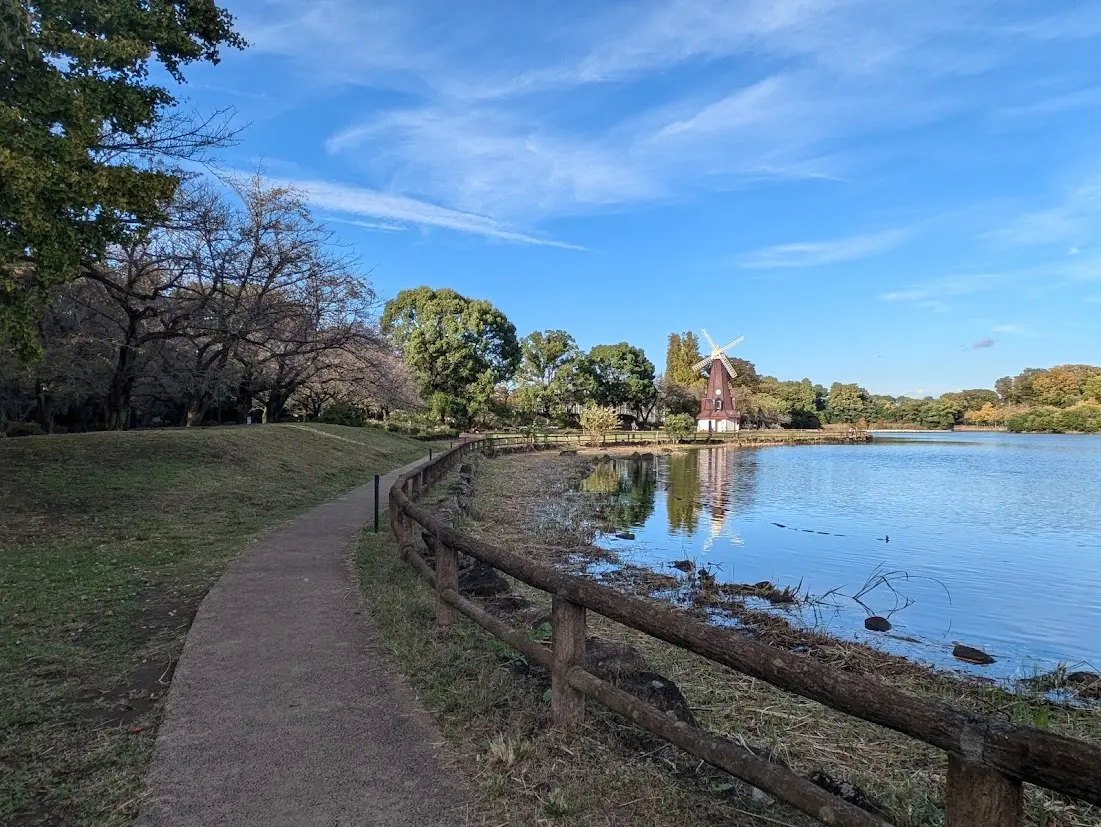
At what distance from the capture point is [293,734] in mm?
3842

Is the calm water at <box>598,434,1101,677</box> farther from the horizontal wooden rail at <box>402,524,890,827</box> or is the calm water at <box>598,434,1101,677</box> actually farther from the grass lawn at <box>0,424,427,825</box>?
the grass lawn at <box>0,424,427,825</box>

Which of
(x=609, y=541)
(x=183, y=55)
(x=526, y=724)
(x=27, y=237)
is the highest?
(x=183, y=55)

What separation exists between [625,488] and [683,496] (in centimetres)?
340

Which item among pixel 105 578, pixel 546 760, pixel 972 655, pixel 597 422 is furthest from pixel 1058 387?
pixel 546 760

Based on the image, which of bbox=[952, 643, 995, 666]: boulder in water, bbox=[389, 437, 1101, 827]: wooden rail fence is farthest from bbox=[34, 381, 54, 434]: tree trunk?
bbox=[952, 643, 995, 666]: boulder in water

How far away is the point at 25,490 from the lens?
11578 mm

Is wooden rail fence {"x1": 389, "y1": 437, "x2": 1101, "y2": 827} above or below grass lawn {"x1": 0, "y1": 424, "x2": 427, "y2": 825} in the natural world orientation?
above

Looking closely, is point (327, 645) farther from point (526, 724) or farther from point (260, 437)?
point (260, 437)

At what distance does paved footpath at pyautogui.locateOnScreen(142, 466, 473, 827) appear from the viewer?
3.12m

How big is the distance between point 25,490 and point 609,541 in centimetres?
1039

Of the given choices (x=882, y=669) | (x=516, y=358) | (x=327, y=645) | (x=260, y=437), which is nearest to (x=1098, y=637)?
(x=882, y=669)

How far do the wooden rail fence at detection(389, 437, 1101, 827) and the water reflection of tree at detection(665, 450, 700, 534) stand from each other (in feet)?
40.1

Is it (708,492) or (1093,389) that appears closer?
(708,492)

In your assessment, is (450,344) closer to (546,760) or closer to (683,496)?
(683,496)
